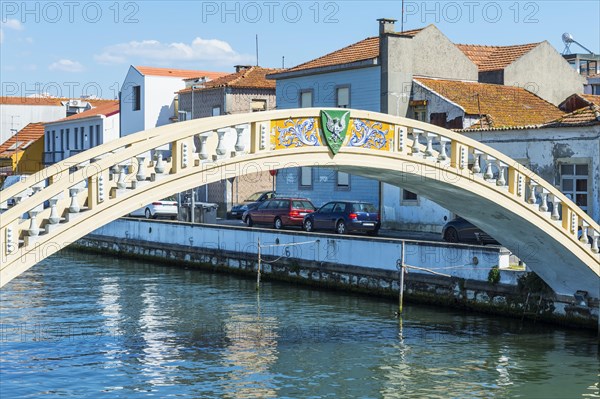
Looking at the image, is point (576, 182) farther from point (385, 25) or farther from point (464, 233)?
point (385, 25)

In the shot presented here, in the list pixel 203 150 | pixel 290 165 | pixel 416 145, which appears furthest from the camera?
pixel 416 145

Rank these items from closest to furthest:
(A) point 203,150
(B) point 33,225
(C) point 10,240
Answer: (C) point 10,240 < (B) point 33,225 < (A) point 203,150

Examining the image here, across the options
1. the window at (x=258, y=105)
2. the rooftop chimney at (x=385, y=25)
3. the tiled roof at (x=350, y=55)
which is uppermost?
the rooftop chimney at (x=385, y=25)

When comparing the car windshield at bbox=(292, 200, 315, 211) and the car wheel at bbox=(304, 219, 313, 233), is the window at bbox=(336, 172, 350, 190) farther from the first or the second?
the car wheel at bbox=(304, 219, 313, 233)

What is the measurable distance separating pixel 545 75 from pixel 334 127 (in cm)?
2661

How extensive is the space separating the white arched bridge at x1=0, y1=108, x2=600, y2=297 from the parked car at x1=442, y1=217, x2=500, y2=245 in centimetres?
668

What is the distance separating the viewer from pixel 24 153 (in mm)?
67062

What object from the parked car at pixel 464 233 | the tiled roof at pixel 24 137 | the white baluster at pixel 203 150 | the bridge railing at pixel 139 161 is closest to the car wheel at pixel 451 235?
Answer: the parked car at pixel 464 233

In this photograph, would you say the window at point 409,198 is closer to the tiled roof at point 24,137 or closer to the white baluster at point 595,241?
the white baluster at point 595,241

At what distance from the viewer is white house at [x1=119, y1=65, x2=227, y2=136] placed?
56.8 m

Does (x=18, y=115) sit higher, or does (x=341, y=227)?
(x=18, y=115)

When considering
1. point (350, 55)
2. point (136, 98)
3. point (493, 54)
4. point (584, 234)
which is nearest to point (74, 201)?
point (584, 234)

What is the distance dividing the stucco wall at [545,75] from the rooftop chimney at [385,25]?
18.0ft

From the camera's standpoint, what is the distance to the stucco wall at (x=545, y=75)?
1567 inches
